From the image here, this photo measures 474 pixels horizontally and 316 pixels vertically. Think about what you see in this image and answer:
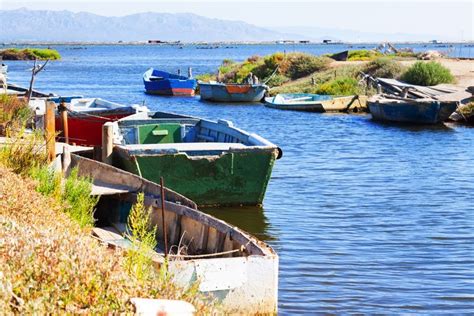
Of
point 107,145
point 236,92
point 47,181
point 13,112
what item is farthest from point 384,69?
point 47,181

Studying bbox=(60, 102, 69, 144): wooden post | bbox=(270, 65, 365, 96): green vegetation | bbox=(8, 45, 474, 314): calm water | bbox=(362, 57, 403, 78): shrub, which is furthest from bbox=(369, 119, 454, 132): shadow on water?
bbox=(60, 102, 69, 144): wooden post

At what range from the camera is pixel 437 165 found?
23.8 m

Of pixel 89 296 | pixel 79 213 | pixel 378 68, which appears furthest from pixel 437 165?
pixel 378 68

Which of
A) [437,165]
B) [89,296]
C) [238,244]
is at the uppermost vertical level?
[89,296]

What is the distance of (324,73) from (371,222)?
35.1 metres

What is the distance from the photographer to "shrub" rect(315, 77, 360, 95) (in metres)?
42.7

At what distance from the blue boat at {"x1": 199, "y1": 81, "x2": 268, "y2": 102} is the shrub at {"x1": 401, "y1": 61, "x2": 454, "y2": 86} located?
25.1 feet

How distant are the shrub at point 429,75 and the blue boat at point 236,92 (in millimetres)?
7644

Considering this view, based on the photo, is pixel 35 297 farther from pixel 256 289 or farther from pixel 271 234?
pixel 271 234

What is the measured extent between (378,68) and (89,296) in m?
43.4

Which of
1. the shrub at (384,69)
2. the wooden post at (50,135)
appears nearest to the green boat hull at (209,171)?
the wooden post at (50,135)

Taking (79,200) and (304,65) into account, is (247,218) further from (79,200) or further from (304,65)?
(304,65)

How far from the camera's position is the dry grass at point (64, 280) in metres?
5.31

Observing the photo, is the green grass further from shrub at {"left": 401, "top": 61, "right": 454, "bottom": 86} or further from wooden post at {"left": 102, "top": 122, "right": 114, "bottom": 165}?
wooden post at {"left": 102, "top": 122, "right": 114, "bottom": 165}
